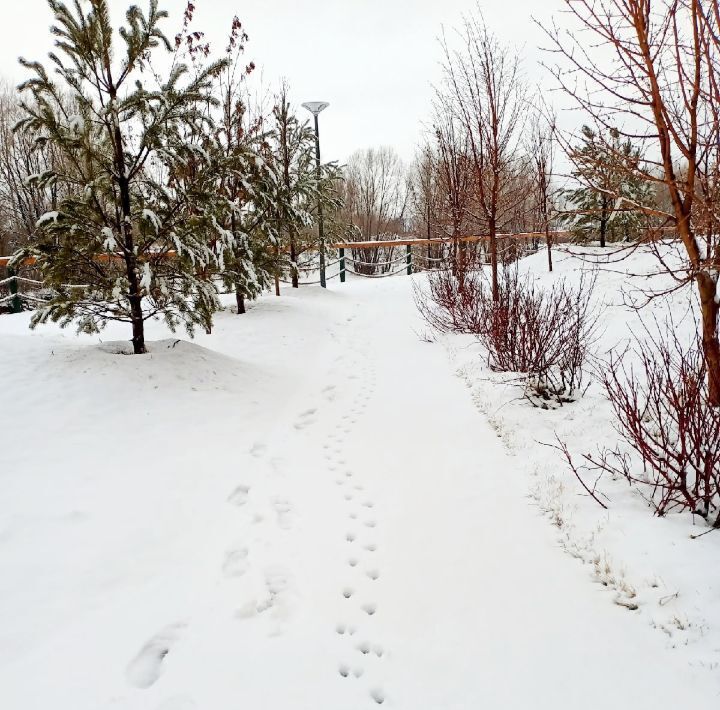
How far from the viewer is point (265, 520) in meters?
3.05

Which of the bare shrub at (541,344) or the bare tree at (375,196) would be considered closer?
the bare shrub at (541,344)

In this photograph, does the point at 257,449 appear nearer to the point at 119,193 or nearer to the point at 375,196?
the point at 119,193

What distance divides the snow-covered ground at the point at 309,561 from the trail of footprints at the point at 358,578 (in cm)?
1

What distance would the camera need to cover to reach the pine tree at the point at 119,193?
14.2 ft

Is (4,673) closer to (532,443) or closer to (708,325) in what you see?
(532,443)

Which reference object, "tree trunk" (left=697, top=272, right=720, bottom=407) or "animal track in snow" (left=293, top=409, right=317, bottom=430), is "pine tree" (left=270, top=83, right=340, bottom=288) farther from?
"tree trunk" (left=697, top=272, right=720, bottom=407)

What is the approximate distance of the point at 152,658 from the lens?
2021mm

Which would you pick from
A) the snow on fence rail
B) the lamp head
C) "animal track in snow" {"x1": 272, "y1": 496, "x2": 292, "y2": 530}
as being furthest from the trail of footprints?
the lamp head

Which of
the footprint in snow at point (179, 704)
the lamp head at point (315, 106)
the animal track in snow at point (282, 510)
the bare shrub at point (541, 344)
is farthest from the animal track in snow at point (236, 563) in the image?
the lamp head at point (315, 106)

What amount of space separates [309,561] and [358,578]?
12.3 inches

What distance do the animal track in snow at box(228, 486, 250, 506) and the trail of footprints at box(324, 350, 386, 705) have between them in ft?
2.30

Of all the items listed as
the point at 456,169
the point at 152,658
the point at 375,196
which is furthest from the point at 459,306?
the point at 375,196

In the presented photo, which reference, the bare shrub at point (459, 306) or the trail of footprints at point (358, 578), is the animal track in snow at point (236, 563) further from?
the bare shrub at point (459, 306)

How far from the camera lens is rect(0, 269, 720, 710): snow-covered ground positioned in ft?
6.26
